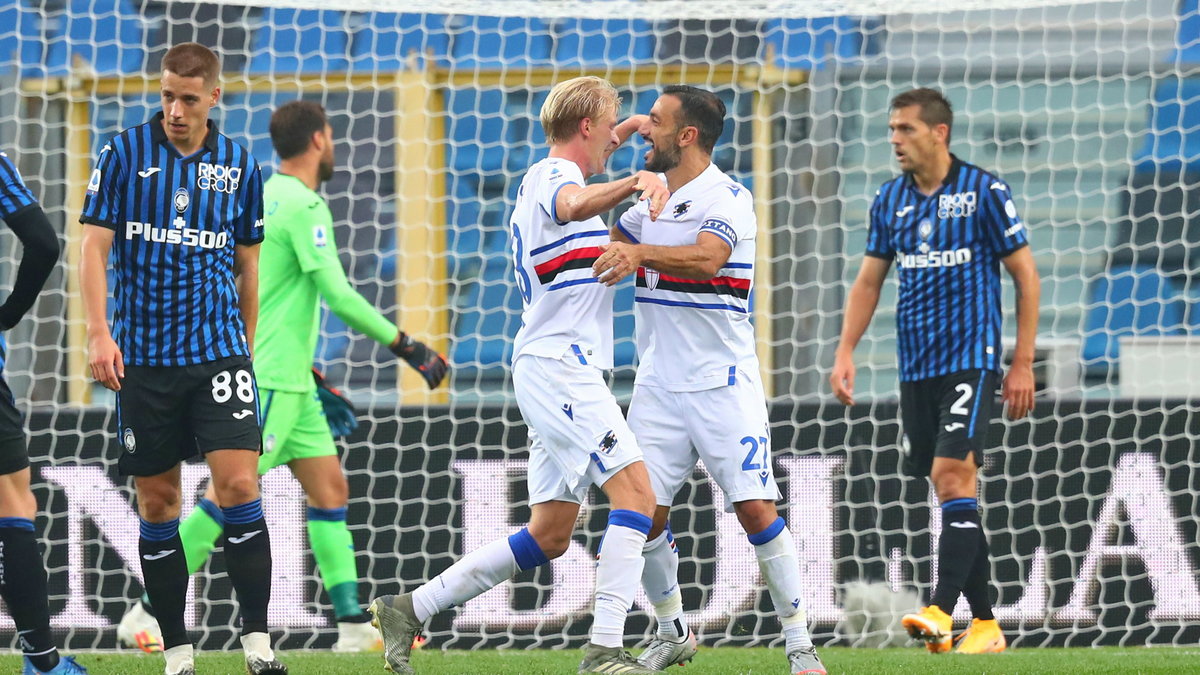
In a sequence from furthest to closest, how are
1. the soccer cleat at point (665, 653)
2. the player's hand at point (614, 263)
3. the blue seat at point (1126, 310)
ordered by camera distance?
the blue seat at point (1126, 310)
the soccer cleat at point (665, 653)
the player's hand at point (614, 263)

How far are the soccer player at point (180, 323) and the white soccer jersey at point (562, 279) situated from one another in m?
0.86

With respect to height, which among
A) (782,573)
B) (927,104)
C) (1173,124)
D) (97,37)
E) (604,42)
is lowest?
(782,573)

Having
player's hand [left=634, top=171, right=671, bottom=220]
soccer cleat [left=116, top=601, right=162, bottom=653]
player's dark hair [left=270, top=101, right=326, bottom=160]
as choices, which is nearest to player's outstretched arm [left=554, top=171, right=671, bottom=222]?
player's hand [left=634, top=171, right=671, bottom=220]

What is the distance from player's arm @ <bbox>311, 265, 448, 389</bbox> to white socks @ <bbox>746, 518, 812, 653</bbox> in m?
1.79

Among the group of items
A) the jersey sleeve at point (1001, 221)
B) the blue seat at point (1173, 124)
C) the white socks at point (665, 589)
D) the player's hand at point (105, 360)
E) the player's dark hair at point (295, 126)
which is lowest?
the white socks at point (665, 589)

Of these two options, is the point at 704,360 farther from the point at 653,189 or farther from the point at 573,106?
the point at 573,106

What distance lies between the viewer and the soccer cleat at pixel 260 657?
4363 mm

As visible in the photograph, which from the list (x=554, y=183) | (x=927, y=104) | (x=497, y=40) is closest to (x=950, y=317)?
(x=927, y=104)

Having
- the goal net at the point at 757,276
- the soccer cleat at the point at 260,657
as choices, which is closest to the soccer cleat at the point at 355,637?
the goal net at the point at 757,276

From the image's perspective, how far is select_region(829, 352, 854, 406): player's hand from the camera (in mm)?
5883

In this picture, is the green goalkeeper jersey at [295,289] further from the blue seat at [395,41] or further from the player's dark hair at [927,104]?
the blue seat at [395,41]

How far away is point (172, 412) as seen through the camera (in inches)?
175

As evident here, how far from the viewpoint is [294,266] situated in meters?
6.14

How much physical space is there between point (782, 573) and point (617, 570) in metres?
0.56
